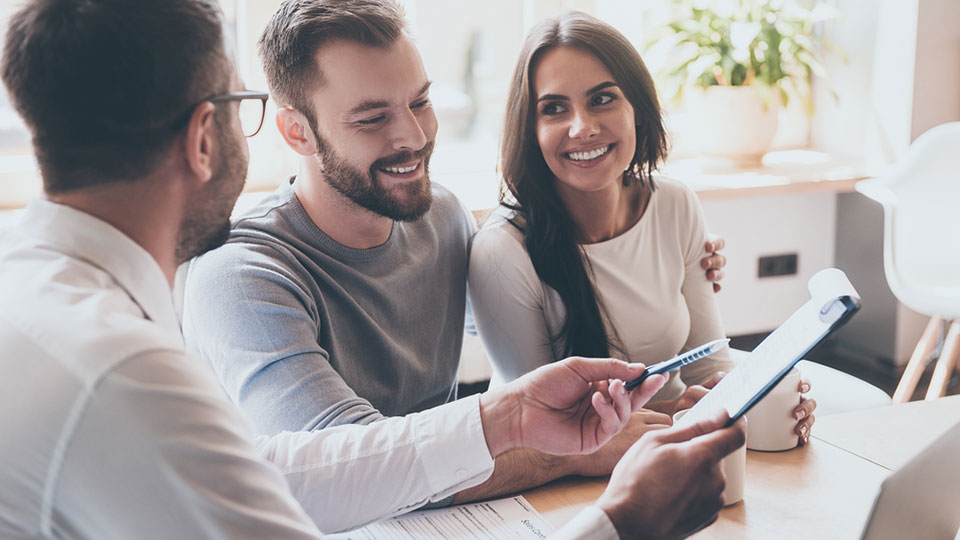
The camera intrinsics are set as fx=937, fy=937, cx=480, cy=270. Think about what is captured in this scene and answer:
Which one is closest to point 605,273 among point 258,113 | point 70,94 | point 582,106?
point 582,106

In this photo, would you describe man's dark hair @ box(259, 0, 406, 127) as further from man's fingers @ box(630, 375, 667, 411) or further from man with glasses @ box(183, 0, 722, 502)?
man's fingers @ box(630, 375, 667, 411)

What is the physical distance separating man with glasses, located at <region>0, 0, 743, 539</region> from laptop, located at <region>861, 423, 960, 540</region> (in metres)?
0.15

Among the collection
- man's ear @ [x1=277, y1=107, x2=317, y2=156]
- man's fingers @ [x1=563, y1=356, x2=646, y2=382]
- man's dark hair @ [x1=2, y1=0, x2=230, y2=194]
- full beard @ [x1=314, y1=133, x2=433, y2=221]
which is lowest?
man's fingers @ [x1=563, y1=356, x2=646, y2=382]

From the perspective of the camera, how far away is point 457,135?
11.2 feet

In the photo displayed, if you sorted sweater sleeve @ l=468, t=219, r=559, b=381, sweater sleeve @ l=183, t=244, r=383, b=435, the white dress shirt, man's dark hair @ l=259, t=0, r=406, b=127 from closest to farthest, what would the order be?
the white dress shirt < sweater sleeve @ l=183, t=244, r=383, b=435 < man's dark hair @ l=259, t=0, r=406, b=127 < sweater sleeve @ l=468, t=219, r=559, b=381

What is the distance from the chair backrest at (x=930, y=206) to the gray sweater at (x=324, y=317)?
5.99 feet

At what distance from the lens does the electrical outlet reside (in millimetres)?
3528

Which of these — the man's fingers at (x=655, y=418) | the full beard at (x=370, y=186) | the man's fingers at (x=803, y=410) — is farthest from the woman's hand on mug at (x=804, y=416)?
the full beard at (x=370, y=186)

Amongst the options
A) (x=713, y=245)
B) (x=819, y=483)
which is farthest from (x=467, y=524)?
(x=713, y=245)

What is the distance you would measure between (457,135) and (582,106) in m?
1.66

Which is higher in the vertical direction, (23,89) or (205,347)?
(23,89)

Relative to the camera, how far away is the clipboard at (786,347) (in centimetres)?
90

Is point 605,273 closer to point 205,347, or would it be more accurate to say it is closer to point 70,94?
point 205,347

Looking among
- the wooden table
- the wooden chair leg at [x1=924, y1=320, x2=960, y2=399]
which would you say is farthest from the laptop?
the wooden chair leg at [x1=924, y1=320, x2=960, y2=399]
